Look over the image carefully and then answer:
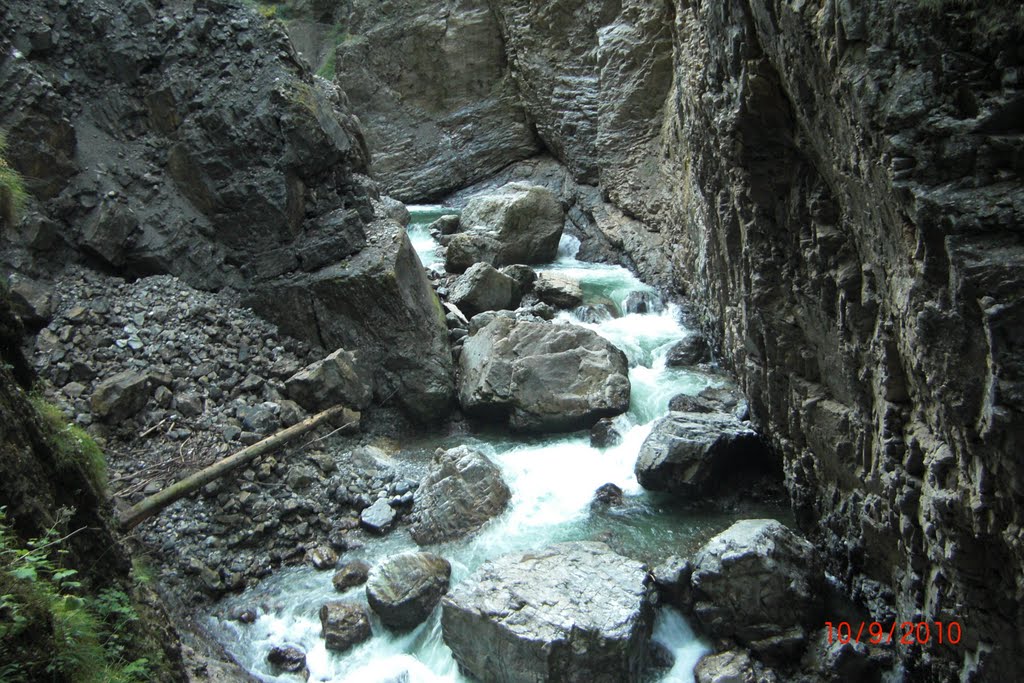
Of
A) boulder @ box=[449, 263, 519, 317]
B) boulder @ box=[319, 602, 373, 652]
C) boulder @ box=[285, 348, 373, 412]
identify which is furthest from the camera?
boulder @ box=[449, 263, 519, 317]

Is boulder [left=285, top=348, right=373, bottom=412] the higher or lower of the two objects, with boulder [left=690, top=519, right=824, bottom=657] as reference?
higher

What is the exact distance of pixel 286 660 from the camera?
6406mm

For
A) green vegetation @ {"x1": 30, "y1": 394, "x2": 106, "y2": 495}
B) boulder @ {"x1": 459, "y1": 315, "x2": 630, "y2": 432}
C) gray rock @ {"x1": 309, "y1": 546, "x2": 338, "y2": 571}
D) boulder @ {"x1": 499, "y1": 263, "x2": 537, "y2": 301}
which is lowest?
gray rock @ {"x1": 309, "y1": 546, "x2": 338, "y2": 571}

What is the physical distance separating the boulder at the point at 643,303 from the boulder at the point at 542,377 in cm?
293

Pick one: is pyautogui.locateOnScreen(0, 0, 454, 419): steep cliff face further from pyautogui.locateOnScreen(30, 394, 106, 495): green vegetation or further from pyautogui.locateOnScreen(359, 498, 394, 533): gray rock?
pyautogui.locateOnScreen(30, 394, 106, 495): green vegetation

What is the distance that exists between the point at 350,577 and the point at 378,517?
0.98 m

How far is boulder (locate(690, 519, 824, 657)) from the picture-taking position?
20.0 ft

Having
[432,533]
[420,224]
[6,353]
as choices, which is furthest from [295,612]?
[420,224]

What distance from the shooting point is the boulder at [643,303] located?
527 inches

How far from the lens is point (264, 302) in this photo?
10.3 m

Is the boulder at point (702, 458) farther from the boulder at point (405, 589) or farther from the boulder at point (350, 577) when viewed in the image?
the boulder at point (350, 577)
